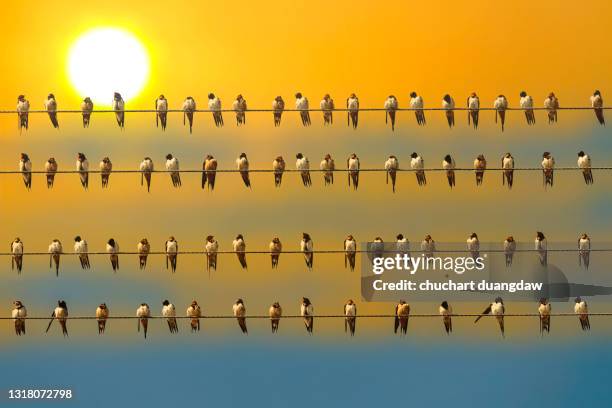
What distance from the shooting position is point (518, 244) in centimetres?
5322

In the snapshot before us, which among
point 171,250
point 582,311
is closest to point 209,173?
point 171,250

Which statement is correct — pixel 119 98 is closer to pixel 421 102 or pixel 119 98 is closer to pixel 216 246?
pixel 216 246

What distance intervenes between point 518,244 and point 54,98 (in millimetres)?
16664

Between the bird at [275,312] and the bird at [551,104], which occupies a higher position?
the bird at [551,104]

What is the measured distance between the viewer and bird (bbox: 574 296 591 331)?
167 feet

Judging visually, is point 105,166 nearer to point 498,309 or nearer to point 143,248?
point 143,248

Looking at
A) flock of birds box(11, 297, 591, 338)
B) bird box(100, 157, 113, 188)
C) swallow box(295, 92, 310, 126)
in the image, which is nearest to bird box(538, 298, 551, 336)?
flock of birds box(11, 297, 591, 338)

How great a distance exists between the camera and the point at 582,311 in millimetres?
51469

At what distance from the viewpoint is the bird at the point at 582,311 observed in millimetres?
50938

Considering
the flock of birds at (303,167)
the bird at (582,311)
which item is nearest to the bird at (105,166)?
the flock of birds at (303,167)

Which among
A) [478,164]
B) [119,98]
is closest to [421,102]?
[478,164]

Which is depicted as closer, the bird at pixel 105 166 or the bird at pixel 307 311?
the bird at pixel 307 311

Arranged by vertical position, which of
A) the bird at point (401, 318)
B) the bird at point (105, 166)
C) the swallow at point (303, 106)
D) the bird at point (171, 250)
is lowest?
the bird at point (401, 318)

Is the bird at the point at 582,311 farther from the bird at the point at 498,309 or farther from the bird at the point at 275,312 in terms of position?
the bird at the point at 275,312
